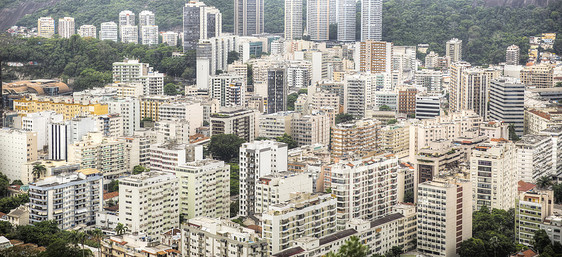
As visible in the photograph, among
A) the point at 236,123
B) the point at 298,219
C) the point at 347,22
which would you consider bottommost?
the point at 298,219

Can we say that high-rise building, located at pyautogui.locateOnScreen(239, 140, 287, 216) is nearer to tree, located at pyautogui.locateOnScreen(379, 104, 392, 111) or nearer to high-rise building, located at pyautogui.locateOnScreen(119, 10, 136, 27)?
tree, located at pyautogui.locateOnScreen(379, 104, 392, 111)

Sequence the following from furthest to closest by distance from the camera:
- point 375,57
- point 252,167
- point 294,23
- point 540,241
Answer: point 294,23
point 375,57
point 252,167
point 540,241

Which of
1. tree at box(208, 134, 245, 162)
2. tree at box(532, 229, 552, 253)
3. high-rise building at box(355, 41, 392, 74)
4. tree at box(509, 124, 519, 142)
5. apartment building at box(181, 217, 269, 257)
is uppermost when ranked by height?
high-rise building at box(355, 41, 392, 74)

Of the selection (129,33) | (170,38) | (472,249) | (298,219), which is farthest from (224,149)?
(129,33)

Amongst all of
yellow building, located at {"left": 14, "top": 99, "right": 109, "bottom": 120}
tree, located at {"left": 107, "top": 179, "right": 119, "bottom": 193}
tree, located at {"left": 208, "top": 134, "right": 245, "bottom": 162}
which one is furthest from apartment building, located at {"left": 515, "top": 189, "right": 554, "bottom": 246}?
yellow building, located at {"left": 14, "top": 99, "right": 109, "bottom": 120}

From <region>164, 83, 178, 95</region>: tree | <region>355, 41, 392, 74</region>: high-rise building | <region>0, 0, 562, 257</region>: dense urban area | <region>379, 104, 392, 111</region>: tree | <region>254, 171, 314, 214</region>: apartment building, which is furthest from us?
<region>355, 41, 392, 74</region>: high-rise building

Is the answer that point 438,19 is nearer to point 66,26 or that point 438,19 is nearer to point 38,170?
Answer: point 66,26

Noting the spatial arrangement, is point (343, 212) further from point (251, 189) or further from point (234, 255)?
point (234, 255)
